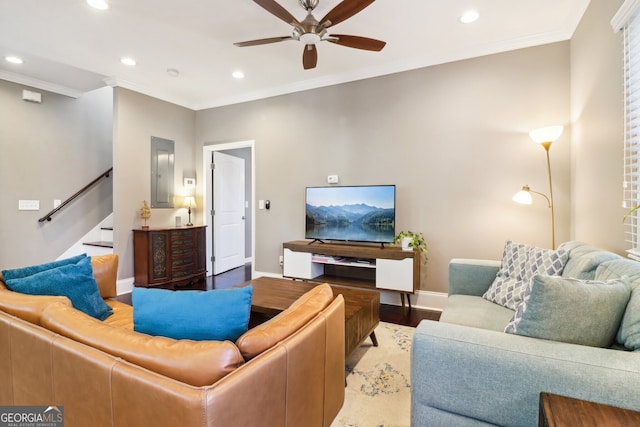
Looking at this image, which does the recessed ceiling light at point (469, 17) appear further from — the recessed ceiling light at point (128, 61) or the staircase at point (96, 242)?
the staircase at point (96, 242)

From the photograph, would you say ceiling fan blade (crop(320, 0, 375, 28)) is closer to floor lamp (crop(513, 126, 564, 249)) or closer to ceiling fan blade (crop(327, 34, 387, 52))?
ceiling fan blade (crop(327, 34, 387, 52))

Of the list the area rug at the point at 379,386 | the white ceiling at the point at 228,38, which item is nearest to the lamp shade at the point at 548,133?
the white ceiling at the point at 228,38

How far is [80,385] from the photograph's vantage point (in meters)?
0.99

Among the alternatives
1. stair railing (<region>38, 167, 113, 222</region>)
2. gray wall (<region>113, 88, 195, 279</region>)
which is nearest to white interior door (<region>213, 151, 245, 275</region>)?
gray wall (<region>113, 88, 195, 279</region>)

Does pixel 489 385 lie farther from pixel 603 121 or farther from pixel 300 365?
pixel 603 121

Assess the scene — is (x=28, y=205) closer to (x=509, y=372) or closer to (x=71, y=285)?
(x=71, y=285)

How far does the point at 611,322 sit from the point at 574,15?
2.83 m

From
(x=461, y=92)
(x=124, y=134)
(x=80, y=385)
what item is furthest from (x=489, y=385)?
(x=124, y=134)

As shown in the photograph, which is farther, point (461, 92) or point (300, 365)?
point (461, 92)

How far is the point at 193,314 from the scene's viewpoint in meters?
1.06

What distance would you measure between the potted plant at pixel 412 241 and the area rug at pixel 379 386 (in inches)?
38.8

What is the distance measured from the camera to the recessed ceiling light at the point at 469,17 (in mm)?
2629

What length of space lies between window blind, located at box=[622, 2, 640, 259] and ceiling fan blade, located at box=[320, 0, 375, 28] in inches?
60.7

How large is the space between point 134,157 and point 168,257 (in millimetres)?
1489
